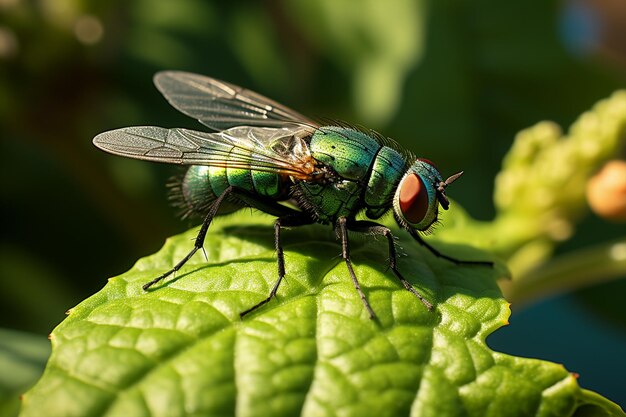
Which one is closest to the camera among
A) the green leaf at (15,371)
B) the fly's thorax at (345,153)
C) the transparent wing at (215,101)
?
the green leaf at (15,371)

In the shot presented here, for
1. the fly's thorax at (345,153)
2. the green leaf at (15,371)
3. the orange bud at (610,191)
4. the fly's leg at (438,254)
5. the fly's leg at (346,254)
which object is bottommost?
the green leaf at (15,371)

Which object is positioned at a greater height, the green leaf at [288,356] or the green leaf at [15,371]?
the green leaf at [288,356]

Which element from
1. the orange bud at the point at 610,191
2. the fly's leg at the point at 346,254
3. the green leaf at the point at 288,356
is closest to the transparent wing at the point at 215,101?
the fly's leg at the point at 346,254

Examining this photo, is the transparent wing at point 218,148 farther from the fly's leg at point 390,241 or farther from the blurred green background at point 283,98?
the blurred green background at point 283,98

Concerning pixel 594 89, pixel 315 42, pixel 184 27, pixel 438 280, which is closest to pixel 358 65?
pixel 315 42

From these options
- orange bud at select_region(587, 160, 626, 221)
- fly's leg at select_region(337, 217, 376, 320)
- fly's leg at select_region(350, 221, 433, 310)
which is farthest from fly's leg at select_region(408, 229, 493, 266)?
orange bud at select_region(587, 160, 626, 221)

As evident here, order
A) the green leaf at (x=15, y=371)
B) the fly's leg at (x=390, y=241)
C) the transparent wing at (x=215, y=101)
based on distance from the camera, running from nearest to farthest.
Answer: the fly's leg at (x=390, y=241) → the green leaf at (x=15, y=371) → the transparent wing at (x=215, y=101)

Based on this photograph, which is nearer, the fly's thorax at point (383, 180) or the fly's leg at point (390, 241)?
the fly's leg at point (390, 241)

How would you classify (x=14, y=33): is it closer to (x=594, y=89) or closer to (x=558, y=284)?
(x=558, y=284)

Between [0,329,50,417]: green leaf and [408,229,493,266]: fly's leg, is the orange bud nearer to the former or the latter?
[408,229,493,266]: fly's leg
